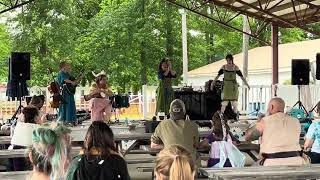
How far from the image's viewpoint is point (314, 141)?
5.47m

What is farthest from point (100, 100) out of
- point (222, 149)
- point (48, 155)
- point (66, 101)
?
point (48, 155)

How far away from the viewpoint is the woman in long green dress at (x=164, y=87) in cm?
966

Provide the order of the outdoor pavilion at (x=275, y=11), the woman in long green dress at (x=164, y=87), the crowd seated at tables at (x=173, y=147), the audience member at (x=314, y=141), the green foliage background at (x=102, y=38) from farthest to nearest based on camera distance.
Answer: the green foliage background at (x=102, y=38) < the outdoor pavilion at (x=275, y=11) < the woman in long green dress at (x=164, y=87) < the audience member at (x=314, y=141) < the crowd seated at tables at (x=173, y=147)

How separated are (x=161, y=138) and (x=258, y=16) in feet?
36.8

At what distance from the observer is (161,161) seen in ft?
7.95

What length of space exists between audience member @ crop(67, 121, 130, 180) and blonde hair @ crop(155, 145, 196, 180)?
2.32ft

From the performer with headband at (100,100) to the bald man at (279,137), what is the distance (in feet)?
14.0

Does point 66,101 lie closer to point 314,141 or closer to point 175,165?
point 314,141

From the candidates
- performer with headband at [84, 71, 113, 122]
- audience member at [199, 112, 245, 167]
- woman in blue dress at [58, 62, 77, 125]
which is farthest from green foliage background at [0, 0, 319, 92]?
audience member at [199, 112, 245, 167]

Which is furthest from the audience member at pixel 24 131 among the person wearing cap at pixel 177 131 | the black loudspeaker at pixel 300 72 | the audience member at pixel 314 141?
the black loudspeaker at pixel 300 72

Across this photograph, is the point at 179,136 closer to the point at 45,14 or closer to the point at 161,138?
the point at 161,138

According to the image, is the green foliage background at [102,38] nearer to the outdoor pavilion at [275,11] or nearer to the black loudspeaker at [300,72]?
the outdoor pavilion at [275,11]

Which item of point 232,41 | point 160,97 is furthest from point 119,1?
point 160,97

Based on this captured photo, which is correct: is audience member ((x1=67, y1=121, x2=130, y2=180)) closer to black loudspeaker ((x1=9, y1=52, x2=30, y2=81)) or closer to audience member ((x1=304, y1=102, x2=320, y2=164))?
audience member ((x1=304, y1=102, x2=320, y2=164))
